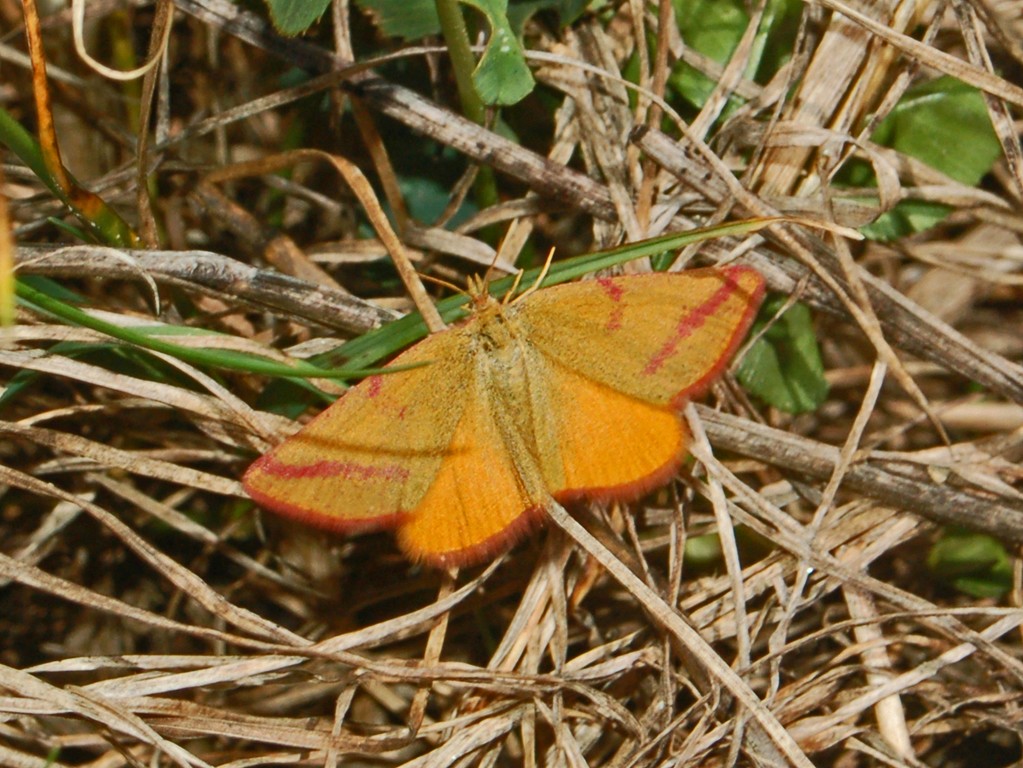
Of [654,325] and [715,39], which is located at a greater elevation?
[715,39]

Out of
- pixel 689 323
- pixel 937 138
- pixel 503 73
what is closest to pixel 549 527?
pixel 689 323

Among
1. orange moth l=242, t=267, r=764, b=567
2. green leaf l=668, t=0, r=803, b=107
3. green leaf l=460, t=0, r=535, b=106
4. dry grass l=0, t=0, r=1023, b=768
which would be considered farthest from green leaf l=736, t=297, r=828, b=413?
green leaf l=460, t=0, r=535, b=106

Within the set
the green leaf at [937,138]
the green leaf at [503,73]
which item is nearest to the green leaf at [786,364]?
the green leaf at [937,138]

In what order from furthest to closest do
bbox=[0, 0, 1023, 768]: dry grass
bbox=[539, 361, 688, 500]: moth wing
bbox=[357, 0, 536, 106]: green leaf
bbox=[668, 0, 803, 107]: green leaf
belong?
1. bbox=[668, 0, 803, 107]: green leaf
2. bbox=[0, 0, 1023, 768]: dry grass
3. bbox=[539, 361, 688, 500]: moth wing
4. bbox=[357, 0, 536, 106]: green leaf

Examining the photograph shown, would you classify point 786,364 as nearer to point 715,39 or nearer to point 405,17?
point 715,39

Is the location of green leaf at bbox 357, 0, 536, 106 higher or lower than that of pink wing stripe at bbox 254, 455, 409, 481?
higher

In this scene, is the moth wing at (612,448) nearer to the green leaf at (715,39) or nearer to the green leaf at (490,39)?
the green leaf at (490,39)

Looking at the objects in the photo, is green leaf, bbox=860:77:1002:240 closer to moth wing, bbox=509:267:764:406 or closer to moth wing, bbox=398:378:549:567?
moth wing, bbox=509:267:764:406
